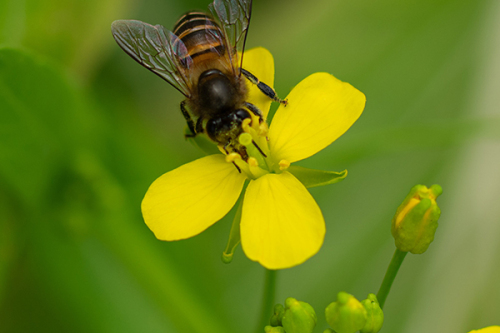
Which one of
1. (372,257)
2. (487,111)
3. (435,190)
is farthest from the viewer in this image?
(487,111)

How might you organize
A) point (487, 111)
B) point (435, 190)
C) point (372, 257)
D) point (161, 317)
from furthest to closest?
point (487, 111) < point (372, 257) < point (161, 317) < point (435, 190)

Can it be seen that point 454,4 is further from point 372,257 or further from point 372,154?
point 372,257

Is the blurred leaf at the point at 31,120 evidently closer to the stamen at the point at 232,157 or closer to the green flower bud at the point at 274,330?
the stamen at the point at 232,157

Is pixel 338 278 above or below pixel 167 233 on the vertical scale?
below

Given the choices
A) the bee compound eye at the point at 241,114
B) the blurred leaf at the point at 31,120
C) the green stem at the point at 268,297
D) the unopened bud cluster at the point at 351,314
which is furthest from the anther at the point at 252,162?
the blurred leaf at the point at 31,120

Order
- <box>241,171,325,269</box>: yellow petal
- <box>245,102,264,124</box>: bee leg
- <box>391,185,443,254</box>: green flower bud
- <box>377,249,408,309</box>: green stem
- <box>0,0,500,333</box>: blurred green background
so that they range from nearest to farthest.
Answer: <box>241,171,325,269</box>: yellow petal → <box>391,185,443,254</box>: green flower bud → <box>377,249,408,309</box>: green stem → <box>245,102,264,124</box>: bee leg → <box>0,0,500,333</box>: blurred green background

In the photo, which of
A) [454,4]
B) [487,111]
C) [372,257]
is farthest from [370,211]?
[454,4]

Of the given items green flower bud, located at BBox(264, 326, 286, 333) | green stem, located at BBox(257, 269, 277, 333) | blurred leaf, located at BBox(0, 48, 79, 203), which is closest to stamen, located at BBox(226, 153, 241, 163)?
green stem, located at BBox(257, 269, 277, 333)

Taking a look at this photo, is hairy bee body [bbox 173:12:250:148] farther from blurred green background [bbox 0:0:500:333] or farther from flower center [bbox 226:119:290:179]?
blurred green background [bbox 0:0:500:333]

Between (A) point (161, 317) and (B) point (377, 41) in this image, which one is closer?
(A) point (161, 317)
